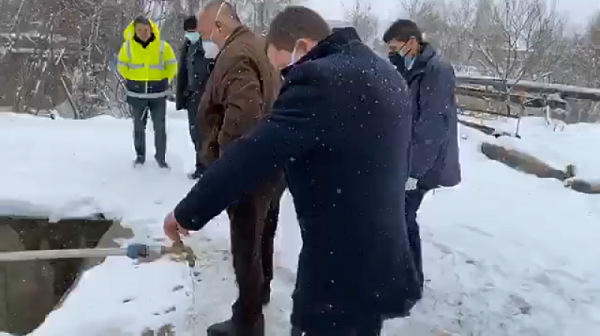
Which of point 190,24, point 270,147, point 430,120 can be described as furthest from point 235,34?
point 190,24

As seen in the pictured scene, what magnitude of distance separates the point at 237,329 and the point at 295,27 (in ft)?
5.94

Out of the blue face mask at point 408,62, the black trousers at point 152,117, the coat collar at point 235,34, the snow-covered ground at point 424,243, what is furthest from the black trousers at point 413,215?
the black trousers at point 152,117

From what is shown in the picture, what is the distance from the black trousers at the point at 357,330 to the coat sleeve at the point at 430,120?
179cm

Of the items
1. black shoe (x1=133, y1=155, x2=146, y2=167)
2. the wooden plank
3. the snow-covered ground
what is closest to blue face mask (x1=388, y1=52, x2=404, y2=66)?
the snow-covered ground

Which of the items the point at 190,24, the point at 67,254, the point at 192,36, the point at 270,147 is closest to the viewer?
the point at 270,147

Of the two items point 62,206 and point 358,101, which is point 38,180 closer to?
point 62,206

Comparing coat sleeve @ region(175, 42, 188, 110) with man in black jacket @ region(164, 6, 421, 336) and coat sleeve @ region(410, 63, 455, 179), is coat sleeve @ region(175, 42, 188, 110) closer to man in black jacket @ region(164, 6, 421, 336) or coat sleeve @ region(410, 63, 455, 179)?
coat sleeve @ region(410, 63, 455, 179)

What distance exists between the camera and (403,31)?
13.0 feet

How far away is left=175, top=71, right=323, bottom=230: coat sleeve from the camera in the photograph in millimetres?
1915

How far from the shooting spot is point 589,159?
23.0ft

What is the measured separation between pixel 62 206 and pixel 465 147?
229 inches

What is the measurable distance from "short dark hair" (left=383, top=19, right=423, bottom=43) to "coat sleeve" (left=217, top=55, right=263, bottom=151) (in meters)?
1.04

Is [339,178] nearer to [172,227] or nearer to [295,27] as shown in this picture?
[295,27]

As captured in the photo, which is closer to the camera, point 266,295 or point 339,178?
point 339,178
